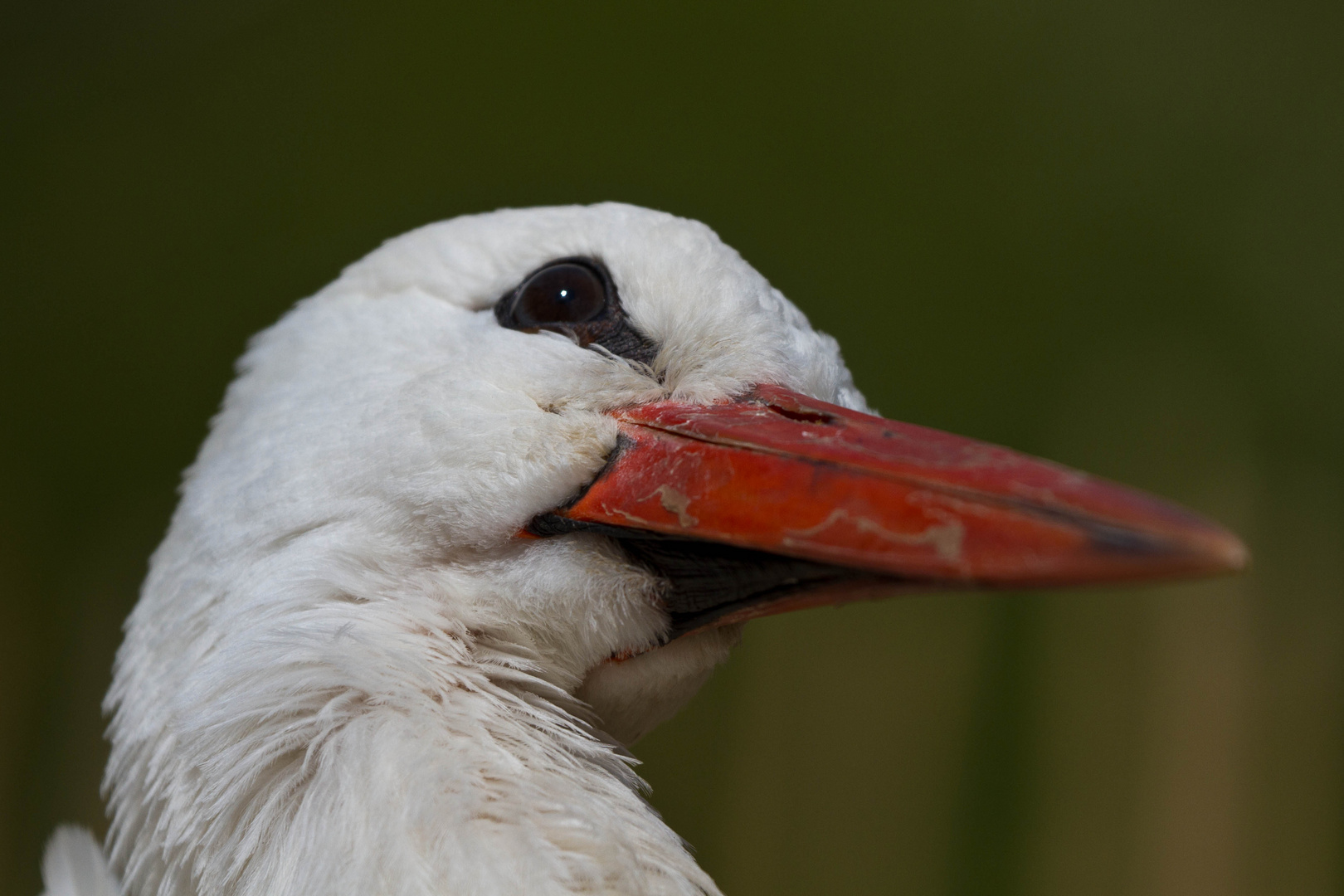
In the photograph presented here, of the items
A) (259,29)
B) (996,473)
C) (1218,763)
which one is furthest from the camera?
(1218,763)

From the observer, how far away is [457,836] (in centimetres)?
53

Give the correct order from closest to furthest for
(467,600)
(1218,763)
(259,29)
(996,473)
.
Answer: (996,473)
(467,600)
(259,29)
(1218,763)

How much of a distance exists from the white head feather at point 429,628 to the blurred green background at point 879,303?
5.24ft

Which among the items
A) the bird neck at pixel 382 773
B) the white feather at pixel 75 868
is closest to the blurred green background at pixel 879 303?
the white feather at pixel 75 868

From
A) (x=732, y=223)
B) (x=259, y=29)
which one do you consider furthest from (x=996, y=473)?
(x=259, y=29)

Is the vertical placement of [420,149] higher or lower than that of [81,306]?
higher

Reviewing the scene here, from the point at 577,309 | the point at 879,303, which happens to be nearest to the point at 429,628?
the point at 577,309

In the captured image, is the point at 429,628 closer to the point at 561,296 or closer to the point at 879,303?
the point at 561,296

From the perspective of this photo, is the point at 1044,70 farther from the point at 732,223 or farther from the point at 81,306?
the point at 81,306

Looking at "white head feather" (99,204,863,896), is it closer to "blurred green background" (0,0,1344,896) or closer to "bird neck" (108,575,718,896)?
"bird neck" (108,575,718,896)

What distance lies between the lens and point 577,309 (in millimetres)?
717

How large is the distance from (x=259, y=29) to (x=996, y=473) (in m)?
2.22

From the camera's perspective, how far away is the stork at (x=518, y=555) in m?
0.53

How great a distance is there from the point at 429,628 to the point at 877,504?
30 cm
